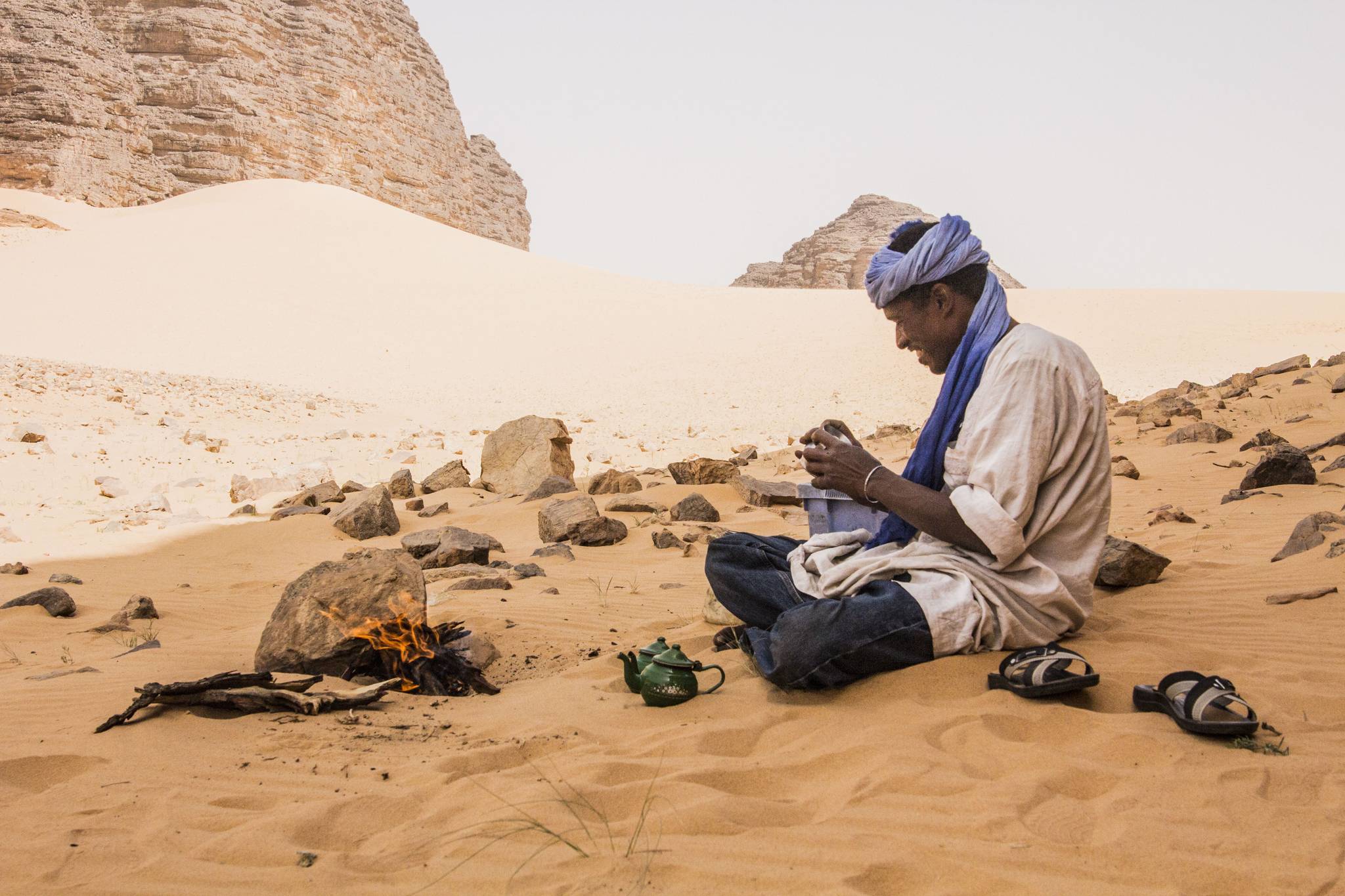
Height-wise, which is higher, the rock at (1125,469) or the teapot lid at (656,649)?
the rock at (1125,469)

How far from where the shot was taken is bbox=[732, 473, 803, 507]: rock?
7.64 metres

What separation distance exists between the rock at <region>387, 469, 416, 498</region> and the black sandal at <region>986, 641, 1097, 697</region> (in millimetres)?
7136

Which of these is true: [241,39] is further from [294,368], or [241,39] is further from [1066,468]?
[1066,468]

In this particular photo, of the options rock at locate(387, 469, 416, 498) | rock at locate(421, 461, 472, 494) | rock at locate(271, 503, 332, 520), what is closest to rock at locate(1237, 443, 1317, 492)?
rock at locate(421, 461, 472, 494)

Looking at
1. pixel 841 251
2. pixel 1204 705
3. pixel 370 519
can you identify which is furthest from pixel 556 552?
pixel 841 251

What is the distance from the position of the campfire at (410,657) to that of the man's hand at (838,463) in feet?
4.63

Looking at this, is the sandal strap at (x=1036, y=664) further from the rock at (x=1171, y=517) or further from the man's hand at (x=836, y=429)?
the rock at (x=1171, y=517)

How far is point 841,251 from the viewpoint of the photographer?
8356 centimetres

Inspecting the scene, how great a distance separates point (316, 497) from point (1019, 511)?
7264mm

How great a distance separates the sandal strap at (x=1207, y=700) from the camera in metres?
2.24

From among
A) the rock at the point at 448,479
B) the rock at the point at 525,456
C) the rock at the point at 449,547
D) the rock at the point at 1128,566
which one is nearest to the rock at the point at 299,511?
the rock at the point at 448,479

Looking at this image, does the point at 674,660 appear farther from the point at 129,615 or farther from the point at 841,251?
the point at 841,251

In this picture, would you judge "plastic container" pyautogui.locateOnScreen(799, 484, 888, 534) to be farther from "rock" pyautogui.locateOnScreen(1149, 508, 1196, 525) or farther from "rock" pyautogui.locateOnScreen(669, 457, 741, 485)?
"rock" pyautogui.locateOnScreen(669, 457, 741, 485)

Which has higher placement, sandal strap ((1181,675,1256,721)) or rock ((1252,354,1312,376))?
rock ((1252,354,1312,376))
